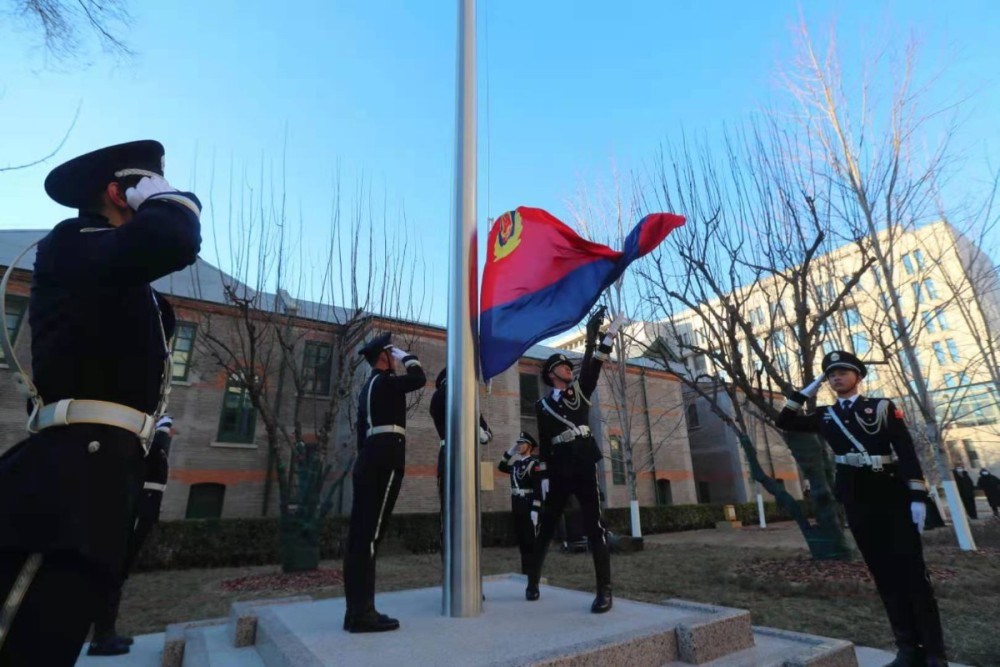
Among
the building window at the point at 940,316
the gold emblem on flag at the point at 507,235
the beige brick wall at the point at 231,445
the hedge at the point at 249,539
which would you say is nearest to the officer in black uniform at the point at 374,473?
the gold emblem on flag at the point at 507,235

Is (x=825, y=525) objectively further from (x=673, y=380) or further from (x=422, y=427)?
(x=673, y=380)

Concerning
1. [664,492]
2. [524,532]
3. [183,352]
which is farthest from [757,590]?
[664,492]

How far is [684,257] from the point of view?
9266mm

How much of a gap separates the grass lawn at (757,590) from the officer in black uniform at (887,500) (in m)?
0.82

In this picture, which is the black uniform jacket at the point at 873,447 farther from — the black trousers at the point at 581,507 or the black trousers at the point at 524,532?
the black trousers at the point at 524,532

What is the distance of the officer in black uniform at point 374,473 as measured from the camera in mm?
3666

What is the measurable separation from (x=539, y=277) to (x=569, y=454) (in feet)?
5.61

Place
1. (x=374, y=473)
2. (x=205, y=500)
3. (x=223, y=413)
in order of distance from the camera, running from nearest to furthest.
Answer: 1. (x=374, y=473)
2. (x=205, y=500)
3. (x=223, y=413)

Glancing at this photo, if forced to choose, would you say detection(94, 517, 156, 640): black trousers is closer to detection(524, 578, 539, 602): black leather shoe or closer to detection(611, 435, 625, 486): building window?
detection(524, 578, 539, 602): black leather shoe

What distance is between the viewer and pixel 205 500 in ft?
60.0

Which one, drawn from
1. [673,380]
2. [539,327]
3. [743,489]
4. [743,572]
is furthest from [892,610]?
[743,489]

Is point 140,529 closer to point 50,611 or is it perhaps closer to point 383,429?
point 383,429

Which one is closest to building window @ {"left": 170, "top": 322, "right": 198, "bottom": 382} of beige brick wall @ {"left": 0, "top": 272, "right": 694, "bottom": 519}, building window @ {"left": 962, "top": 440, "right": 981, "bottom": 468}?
beige brick wall @ {"left": 0, "top": 272, "right": 694, "bottom": 519}

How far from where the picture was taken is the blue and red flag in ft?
15.2
